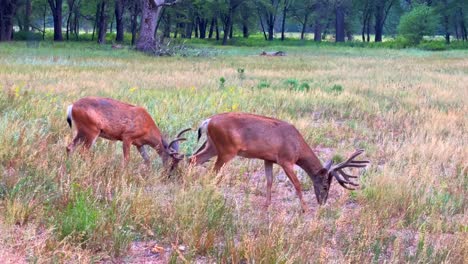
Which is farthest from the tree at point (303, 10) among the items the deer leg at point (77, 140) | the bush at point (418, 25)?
the deer leg at point (77, 140)

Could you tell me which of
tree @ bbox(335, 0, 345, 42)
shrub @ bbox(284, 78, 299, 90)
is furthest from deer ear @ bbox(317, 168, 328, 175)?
tree @ bbox(335, 0, 345, 42)

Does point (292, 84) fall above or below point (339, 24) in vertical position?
below

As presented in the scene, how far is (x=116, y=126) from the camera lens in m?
7.89

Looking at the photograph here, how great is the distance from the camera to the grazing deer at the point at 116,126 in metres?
7.75

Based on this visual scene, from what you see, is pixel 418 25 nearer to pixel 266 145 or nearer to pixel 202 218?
pixel 266 145

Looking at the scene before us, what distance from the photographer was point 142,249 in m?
5.02

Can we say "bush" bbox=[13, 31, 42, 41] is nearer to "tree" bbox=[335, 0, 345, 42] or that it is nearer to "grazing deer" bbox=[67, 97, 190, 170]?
"tree" bbox=[335, 0, 345, 42]

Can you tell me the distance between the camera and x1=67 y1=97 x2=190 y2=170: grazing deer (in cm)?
775

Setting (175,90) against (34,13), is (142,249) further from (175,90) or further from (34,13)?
(34,13)

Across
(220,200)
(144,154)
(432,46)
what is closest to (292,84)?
(144,154)

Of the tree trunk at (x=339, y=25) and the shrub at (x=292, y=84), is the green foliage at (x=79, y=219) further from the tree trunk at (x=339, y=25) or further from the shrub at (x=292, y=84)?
the tree trunk at (x=339, y=25)

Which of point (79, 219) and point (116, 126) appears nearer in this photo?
point (79, 219)

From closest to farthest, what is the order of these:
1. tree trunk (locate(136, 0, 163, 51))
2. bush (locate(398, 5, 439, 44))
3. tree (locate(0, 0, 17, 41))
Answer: tree trunk (locate(136, 0, 163, 51)), tree (locate(0, 0, 17, 41)), bush (locate(398, 5, 439, 44))

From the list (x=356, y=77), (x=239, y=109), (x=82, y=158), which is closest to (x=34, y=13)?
(x=356, y=77)
